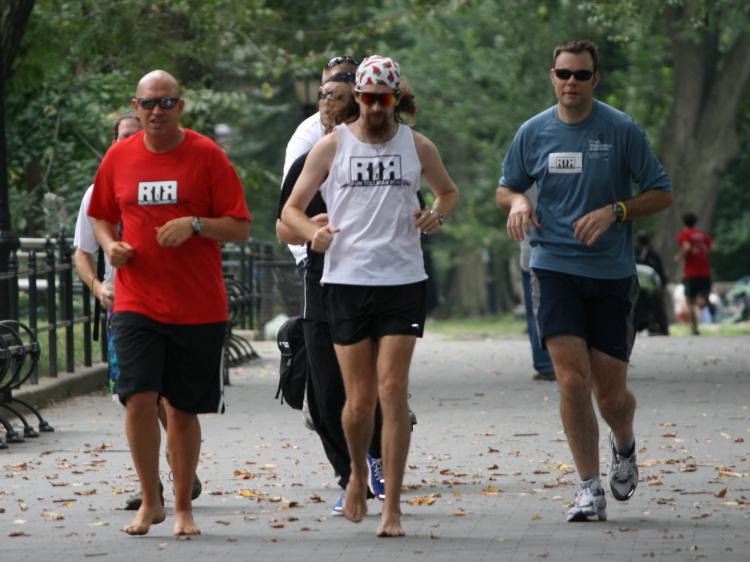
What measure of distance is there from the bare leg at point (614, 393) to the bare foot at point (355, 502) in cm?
110

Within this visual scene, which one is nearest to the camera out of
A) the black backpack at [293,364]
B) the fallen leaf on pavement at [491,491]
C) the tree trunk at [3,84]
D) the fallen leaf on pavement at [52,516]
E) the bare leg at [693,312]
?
the fallen leaf on pavement at [52,516]

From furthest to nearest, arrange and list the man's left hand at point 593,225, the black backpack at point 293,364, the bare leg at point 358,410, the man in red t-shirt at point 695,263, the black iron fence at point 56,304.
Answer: the man in red t-shirt at point 695,263 → the black iron fence at point 56,304 → the black backpack at point 293,364 → the man's left hand at point 593,225 → the bare leg at point 358,410

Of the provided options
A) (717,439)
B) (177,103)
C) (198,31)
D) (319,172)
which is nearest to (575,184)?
(319,172)

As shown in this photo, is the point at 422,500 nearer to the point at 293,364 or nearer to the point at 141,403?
the point at 293,364

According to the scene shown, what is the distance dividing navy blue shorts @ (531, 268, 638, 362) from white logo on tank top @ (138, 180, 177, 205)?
1590mm

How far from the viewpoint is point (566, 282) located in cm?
817

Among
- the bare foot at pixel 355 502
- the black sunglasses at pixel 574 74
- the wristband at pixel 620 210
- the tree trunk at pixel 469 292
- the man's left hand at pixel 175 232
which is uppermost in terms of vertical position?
the black sunglasses at pixel 574 74

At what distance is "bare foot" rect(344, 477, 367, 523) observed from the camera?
7.91m

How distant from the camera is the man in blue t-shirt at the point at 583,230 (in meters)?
8.09

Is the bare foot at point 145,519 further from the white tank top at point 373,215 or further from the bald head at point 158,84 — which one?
the bald head at point 158,84

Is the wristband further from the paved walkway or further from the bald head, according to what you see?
the bald head

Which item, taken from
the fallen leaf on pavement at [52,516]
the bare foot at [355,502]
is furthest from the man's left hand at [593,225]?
the fallen leaf on pavement at [52,516]

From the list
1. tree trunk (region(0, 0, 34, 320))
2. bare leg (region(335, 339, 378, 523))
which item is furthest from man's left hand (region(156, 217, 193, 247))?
tree trunk (region(0, 0, 34, 320))

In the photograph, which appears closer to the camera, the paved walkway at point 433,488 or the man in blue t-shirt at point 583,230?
the paved walkway at point 433,488
